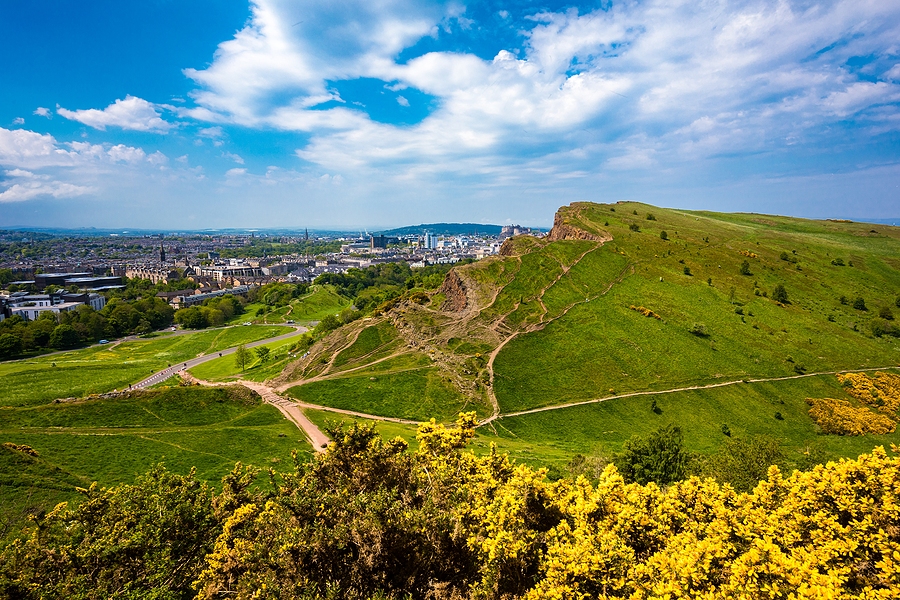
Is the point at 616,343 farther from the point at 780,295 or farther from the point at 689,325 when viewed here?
the point at 780,295

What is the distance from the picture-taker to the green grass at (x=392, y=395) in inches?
2067

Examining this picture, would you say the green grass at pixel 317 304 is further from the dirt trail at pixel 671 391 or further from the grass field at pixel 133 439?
the dirt trail at pixel 671 391

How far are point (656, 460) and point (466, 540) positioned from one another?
23139 millimetres

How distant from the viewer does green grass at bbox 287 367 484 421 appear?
52.5 metres

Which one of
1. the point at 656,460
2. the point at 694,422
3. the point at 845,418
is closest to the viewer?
the point at 656,460

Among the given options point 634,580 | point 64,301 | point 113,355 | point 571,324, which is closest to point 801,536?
point 634,580

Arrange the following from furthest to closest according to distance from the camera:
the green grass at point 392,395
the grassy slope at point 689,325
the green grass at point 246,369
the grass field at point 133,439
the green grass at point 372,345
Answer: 1. the green grass at point 246,369
2. the green grass at point 372,345
3. the grassy slope at point 689,325
4. the green grass at point 392,395
5. the grass field at point 133,439

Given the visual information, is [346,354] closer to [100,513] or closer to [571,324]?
[571,324]

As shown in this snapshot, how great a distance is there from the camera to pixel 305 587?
13609mm

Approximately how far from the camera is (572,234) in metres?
102

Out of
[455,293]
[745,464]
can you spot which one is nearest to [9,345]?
[455,293]

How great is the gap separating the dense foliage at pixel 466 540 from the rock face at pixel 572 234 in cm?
8544

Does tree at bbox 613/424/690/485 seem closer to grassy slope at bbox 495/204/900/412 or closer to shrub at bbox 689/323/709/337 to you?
grassy slope at bbox 495/204/900/412

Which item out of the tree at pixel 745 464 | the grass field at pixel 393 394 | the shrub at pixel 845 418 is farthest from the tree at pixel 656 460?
the shrub at pixel 845 418
